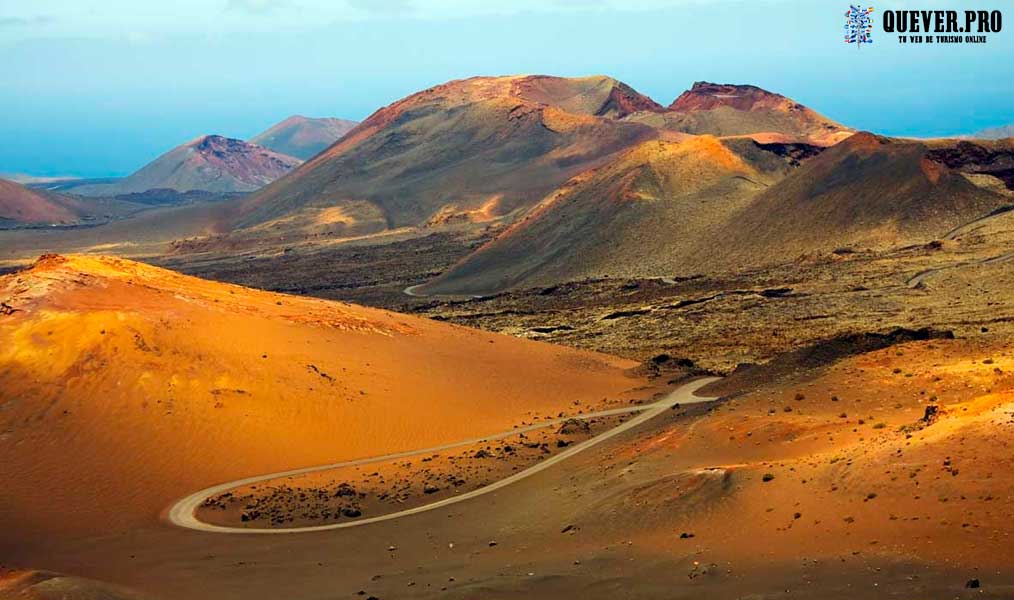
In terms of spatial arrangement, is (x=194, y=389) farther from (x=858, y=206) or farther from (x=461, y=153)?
(x=461, y=153)

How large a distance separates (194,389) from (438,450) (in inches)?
301

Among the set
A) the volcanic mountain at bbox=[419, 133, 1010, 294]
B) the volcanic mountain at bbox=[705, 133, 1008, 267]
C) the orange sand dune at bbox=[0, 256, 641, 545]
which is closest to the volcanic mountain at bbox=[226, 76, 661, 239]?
the volcanic mountain at bbox=[419, 133, 1010, 294]

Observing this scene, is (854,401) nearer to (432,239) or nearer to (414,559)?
(414,559)

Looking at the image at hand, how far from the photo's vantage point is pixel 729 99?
600 ft

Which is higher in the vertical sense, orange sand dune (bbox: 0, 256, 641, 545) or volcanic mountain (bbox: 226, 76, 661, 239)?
volcanic mountain (bbox: 226, 76, 661, 239)

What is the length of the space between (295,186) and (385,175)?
18.0 meters

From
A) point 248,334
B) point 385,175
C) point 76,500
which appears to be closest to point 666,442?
point 76,500

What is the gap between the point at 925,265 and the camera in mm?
69000

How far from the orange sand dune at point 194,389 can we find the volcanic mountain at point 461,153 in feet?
306

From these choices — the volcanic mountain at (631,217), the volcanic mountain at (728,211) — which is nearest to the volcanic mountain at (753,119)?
the volcanic mountain at (631,217)

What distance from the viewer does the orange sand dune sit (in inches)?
1247

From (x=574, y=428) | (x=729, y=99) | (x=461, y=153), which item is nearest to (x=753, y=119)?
(x=729, y=99)

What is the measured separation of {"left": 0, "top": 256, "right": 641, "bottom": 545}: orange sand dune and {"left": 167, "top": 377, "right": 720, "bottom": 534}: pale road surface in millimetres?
648

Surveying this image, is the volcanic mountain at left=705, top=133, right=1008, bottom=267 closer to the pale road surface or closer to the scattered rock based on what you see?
the pale road surface
